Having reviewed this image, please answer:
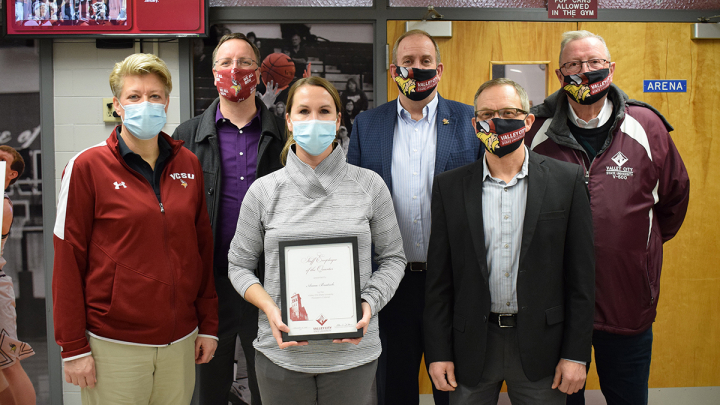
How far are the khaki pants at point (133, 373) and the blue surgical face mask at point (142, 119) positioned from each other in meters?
0.75

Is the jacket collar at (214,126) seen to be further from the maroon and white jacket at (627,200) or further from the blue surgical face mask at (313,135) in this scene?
the maroon and white jacket at (627,200)

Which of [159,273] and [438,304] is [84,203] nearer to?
[159,273]

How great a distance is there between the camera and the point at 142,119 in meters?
1.77

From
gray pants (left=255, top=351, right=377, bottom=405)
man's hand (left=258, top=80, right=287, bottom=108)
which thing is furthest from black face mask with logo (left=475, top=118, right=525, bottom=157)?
man's hand (left=258, top=80, right=287, bottom=108)

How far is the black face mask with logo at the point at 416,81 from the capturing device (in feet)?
7.21

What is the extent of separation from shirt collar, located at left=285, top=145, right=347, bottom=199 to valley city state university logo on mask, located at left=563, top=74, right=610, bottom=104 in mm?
1123

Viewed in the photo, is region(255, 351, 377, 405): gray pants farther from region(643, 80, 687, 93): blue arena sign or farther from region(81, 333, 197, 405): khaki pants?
region(643, 80, 687, 93): blue arena sign

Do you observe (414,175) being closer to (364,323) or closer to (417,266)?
(417,266)

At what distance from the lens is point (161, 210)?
5.78 feet

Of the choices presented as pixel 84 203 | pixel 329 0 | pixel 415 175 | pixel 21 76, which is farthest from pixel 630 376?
pixel 21 76

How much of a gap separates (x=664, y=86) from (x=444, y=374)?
2627mm

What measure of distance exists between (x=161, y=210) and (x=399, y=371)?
1.28 metres

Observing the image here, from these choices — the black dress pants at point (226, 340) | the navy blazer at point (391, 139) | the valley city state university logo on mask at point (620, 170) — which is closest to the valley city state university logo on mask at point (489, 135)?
the navy blazer at point (391, 139)

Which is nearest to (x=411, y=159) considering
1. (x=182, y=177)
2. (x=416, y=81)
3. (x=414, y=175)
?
(x=414, y=175)
